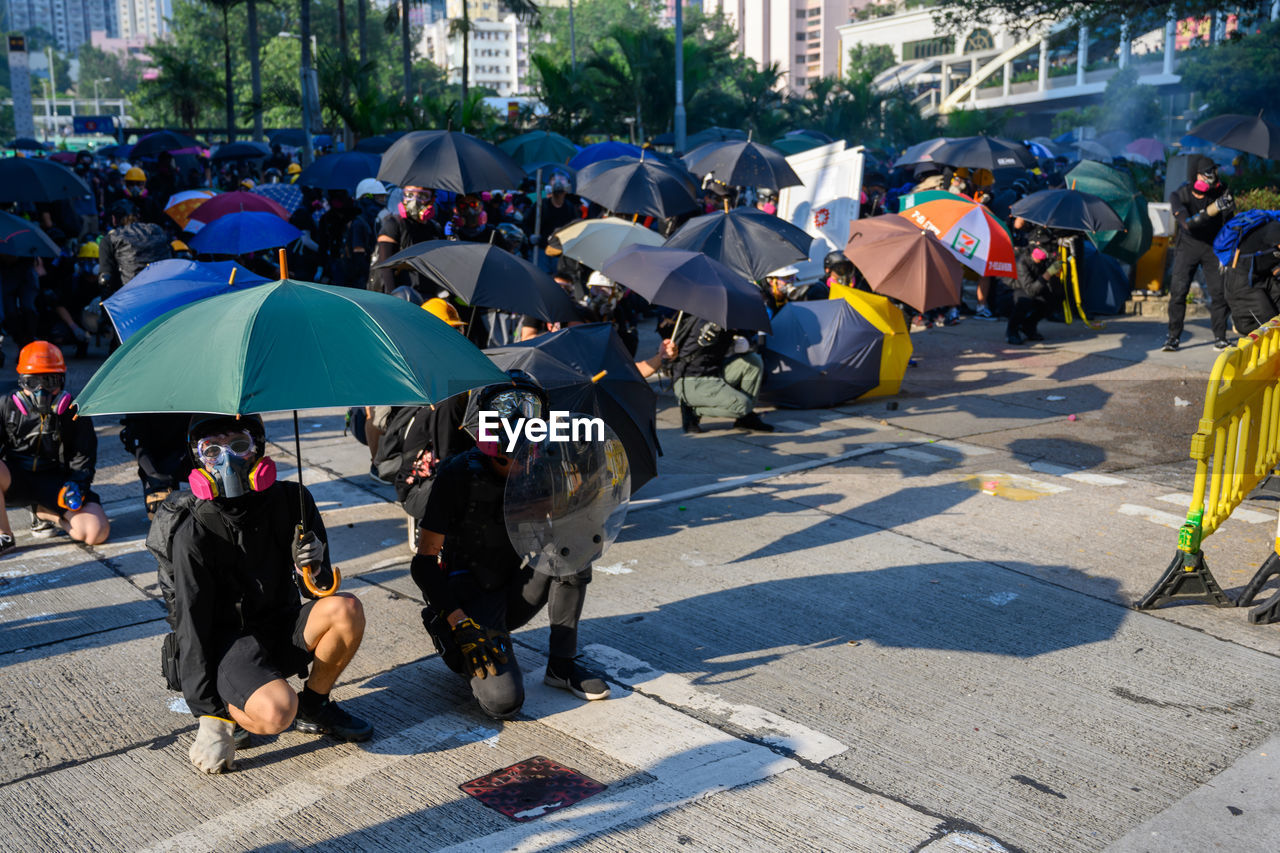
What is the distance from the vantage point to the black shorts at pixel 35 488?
21.3ft

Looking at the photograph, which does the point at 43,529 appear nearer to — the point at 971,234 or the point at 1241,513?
the point at 1241,513

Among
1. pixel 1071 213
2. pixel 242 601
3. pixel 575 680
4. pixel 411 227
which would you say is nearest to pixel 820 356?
pixel 411 227

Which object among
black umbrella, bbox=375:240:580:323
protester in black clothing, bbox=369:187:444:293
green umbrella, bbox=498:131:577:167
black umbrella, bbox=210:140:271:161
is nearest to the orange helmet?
black umbrella, bbox=375:240:580:323

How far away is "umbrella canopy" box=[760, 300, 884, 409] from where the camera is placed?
976 centimetres

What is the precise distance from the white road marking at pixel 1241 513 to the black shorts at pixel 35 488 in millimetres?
6560

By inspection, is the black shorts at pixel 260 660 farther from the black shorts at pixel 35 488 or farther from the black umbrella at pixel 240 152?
the black umbrella at pixel 240 152

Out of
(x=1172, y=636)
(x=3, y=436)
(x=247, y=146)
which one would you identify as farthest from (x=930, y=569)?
(x=247, y=146)

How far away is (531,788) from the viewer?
3.92 metres

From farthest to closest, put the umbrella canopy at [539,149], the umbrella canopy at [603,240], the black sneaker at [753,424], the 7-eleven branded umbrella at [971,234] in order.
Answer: the umbrella canopy at [539,149] → the 7-eleven branded umbrella at [971,234] → the umbrella canopy at [603,240] → the black sneaker at [753,424]

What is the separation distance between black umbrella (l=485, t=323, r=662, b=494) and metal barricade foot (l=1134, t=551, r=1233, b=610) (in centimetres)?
251

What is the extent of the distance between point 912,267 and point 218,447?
763cm

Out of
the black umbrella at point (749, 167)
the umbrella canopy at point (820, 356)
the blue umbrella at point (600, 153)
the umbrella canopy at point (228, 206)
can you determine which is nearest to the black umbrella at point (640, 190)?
the black umbrella at point (749, 167)

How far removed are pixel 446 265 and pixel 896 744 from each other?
3.99 m

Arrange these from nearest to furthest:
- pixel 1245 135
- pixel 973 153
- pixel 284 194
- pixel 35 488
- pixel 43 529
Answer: pixel 35 488 < pixel 43 529 < pixel 1245 135 < pixel 973 153 < pixel 284 194
